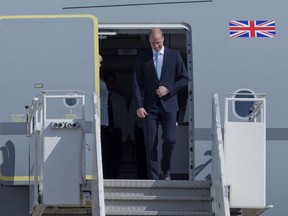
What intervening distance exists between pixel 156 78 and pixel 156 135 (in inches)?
26.1

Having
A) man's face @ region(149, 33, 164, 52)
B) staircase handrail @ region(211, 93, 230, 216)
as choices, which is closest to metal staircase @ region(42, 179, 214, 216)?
staircase handrail @ region(211, 93, 230, 216)

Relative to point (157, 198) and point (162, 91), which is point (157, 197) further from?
point (162, 91)

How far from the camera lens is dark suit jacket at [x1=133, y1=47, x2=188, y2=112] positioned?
10273 millimetres

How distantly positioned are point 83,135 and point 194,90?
6.10 feet

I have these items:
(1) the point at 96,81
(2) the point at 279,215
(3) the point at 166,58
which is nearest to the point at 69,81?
(1) the point at 96,81

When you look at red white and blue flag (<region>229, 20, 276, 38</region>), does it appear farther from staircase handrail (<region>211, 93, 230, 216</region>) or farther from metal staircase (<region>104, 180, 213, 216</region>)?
metal staircase (<region>104, 180, 213, 216</region>)

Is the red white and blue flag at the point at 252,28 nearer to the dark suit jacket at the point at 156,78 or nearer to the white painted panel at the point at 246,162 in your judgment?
the dark suit jacket at the point at 156,78

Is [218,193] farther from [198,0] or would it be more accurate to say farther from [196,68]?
[198,0]

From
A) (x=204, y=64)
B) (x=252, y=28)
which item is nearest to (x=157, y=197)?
(x=204, y=64)

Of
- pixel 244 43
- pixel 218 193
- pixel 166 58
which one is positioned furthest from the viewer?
pixel 244 43

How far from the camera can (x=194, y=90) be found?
11.0 meters

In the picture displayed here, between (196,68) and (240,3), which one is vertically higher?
(240,3)

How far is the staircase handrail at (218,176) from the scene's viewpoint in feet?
29.3

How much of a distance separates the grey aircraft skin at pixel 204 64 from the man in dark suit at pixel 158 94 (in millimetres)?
708
